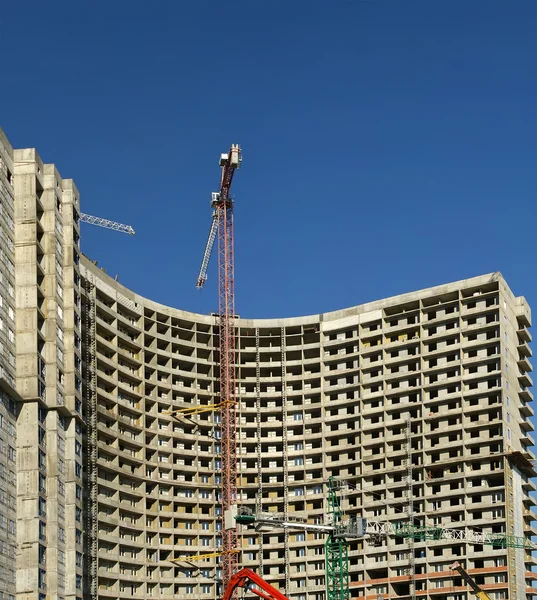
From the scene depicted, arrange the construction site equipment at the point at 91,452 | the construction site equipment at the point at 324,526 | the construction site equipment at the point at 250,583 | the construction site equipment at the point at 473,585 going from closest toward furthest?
the construction site equipment at the point at 250,583, the construction site equipment at the point at 324,526, the construction site equipment at the point at 91,452, the construction site equipment at the point at 473,585

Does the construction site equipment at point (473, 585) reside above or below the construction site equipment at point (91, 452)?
below

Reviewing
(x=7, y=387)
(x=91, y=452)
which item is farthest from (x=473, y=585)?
(x=7, y=387)

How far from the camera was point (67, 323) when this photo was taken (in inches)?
6658

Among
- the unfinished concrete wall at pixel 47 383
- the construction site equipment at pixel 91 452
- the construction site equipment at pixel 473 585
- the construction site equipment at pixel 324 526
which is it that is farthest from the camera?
the construction site equipment at pixel 473 585

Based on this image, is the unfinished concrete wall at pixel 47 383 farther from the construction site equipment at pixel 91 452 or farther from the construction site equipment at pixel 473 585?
the construction site equipment at pixel 473 585

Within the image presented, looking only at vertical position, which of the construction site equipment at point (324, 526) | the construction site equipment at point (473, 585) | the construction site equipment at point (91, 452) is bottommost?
the construction site equipment at point (473, 585)

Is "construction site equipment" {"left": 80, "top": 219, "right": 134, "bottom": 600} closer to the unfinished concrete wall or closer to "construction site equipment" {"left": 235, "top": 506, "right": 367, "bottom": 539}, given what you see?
the unfinished concrete wall

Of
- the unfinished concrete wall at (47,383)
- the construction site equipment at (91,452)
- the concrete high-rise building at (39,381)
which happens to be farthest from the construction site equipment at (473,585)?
the unfinished concrete wall at (47,383)

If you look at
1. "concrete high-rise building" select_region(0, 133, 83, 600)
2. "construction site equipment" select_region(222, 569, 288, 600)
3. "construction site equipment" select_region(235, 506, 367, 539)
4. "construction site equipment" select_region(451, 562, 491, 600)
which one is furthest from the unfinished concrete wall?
"construction site equipment" select_region(451, 562, 491, 600)

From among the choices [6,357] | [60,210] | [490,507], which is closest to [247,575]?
[6,357]

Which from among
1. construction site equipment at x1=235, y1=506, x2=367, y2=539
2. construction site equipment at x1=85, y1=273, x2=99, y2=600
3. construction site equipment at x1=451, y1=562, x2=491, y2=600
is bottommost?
construction site equipment at x1=451, y1=562, x2=491, y2=600

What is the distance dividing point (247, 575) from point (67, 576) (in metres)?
37.7

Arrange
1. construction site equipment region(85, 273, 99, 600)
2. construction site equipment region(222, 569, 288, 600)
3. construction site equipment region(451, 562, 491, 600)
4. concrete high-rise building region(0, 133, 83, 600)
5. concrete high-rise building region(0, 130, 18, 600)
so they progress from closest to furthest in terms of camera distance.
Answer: construction site equipment region(222, 569, 288, 600) < concrete high-rise building region(0, 130, 18, 600) < concrete high-rise building region(0, 133, 83, 600) < construction site equipment region(85, 273, 99, 600) < construction site equipment region(451, 562, 491, 600)

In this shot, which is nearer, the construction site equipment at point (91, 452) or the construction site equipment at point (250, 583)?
the construction site equipment at point (250, 583)
